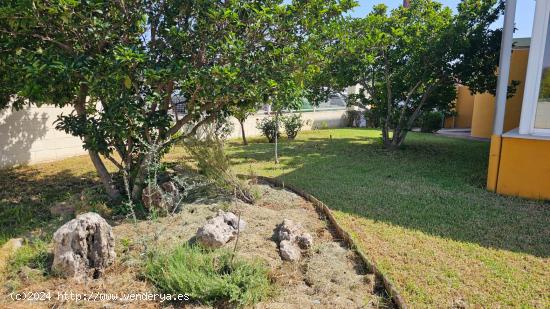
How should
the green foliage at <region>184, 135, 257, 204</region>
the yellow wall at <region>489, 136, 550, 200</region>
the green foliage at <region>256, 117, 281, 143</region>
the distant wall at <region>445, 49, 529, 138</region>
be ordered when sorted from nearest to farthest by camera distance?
1. the green foliage at <region>184, 135, 257, 204</region>
2. the yellow wall at <region>489, 136, 550, 200</region>
3. the distant wall at <region>445, 49, 529, 138</region>
4. the green foliage at <region>256, 117, 281, 143</region>

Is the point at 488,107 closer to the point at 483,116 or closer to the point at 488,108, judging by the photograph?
the point at 488,108

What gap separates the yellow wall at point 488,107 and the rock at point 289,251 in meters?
9.05

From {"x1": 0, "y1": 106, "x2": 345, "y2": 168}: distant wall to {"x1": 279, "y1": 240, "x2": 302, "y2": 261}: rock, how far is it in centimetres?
549

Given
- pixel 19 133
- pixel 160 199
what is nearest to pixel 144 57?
pixel 160 199

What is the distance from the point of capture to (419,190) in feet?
18.7

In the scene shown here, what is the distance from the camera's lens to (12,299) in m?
2.60

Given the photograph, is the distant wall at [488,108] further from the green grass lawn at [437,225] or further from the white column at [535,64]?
the white column at [535,64]

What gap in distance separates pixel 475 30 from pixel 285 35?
6335 millimetres

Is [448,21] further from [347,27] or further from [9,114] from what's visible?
[9,114]

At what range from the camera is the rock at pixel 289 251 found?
324 cm

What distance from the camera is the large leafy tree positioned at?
337 centimetres

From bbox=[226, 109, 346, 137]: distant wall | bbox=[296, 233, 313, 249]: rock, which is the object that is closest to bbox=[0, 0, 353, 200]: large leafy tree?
bbox=[296, 233, 313, 249]: rock

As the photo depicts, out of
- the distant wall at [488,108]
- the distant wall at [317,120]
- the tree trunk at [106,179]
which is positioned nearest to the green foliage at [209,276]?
the tree trunk at [106,179]

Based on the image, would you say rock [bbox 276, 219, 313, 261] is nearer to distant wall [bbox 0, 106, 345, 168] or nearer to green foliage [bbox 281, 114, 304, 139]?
distant wall [bbox 0, 106, 345, 168]
